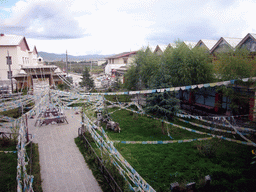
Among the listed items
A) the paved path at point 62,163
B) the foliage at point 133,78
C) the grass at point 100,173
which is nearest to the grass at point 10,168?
the paved path at point 62,163

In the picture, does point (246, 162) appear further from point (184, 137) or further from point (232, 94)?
point (232, 94)

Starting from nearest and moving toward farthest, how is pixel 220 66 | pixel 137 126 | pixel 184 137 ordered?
pixel 184 137 → pixel 220 66 → pixel 137 126

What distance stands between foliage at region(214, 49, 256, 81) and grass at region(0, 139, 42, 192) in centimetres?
1132

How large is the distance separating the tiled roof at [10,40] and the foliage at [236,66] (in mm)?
32951

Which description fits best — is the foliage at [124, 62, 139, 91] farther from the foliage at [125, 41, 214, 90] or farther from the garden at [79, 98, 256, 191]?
the garden at [79, 98, 256, 191]

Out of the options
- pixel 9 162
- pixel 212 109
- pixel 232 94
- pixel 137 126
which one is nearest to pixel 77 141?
pixel 9 162

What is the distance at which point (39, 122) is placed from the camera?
13258mm

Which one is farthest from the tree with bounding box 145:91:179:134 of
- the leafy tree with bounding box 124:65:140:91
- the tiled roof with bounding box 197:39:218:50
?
the tiled roof with bounding box 197:39:218:50

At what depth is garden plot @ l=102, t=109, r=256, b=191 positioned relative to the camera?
6.56 meters

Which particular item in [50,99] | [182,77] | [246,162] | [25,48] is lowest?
[246,162]

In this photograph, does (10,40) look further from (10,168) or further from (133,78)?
(10,168)

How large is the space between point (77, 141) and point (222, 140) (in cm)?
798

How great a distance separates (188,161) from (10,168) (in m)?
7.26

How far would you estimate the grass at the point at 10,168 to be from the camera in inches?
250
